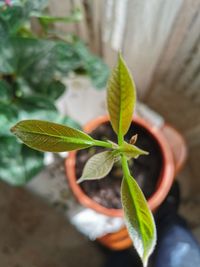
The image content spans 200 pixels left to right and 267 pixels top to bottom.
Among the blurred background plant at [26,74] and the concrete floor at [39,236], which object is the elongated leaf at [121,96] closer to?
the blurred background plant at [26,74]

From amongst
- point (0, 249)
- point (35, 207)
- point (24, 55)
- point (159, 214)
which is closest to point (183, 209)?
point (159, 214)

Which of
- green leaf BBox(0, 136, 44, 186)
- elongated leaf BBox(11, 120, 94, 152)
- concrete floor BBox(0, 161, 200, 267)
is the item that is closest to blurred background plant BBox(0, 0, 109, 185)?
green leaf BBox(0, 136, 44, 186)

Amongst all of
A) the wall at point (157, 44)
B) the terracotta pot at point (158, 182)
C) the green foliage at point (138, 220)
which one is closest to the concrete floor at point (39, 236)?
the wall at point (157, 44)

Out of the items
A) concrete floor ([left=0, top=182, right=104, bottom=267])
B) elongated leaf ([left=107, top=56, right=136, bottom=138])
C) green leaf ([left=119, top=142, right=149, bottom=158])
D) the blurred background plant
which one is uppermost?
elongated leaf ([left=107, top=56, right=136, bottom=138])

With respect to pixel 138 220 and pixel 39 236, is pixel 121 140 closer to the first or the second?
pixel 138 220

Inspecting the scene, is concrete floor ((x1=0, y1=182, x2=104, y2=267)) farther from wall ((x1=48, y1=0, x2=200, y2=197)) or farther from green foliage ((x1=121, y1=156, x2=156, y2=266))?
green foliage ((x1=121, y1=156, x2=156, y2=266))

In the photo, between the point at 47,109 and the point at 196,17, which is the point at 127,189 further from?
the point at 196,17
